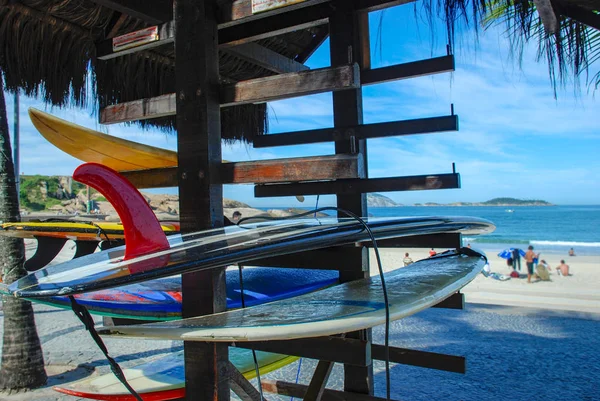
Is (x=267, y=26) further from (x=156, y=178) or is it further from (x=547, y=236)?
(x=547, y=236)

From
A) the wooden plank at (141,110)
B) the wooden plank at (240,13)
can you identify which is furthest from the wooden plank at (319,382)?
the wooden plank at (240,13)

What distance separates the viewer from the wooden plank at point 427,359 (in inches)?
101

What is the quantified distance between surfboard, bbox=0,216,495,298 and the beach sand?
10.7 feet

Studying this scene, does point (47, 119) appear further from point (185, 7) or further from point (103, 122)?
point (185, 7)

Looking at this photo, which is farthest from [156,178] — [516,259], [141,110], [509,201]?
[509,201]

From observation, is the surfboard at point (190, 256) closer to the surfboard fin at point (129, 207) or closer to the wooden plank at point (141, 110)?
the surfboard fin at point (129, 207)

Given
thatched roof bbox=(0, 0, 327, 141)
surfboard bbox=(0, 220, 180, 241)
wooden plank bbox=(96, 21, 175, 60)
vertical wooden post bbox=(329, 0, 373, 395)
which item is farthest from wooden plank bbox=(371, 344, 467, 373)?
thatched roof bbox=(0, 0, 327, 141)

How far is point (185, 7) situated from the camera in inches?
94.7

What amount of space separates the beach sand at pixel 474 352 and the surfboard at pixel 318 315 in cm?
311

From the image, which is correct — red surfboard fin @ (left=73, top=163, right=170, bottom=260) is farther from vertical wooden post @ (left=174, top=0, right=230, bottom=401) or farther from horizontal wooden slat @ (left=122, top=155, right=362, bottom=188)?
horizontal wooden slat @ (left=122, top=155, right=362, bottom=188)

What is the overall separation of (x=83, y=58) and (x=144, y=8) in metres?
1.65

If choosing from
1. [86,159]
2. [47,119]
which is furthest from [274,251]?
[86,159]

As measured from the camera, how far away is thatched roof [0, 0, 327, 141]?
3576 mm

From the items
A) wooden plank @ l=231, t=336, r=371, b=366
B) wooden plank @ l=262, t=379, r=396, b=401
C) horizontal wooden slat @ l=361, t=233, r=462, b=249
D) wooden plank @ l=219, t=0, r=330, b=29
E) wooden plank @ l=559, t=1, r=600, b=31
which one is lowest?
wooden plank @ l=262, t=379, r=396, b=401
